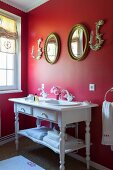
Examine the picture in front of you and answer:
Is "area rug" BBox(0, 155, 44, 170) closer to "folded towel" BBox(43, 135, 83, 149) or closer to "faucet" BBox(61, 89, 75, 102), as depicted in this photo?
"folded towel" BBox(43, 135, 83, 149)

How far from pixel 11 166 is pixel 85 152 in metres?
0.99

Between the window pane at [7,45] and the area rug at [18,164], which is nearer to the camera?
the area rug at [18,164]

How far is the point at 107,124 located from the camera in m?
2.20

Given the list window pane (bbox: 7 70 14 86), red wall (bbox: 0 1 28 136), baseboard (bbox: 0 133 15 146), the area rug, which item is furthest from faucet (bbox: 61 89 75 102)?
baseboard (bbox: 0 133 15 146)

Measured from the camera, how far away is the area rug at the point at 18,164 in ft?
7.95

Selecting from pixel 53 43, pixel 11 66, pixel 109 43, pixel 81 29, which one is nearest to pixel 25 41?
pixel 11 66

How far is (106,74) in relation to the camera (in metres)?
2.30

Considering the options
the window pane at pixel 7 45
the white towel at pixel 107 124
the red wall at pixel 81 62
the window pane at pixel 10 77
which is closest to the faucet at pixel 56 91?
the red wall at pixel 81 62

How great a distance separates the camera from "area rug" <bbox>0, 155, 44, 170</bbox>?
242 centimetres

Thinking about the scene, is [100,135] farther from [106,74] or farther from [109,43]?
[109,43]

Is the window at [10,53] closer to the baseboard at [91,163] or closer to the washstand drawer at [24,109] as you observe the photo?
the washstand drawer at [24,109]

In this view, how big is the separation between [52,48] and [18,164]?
1.77 metres

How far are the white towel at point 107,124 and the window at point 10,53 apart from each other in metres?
1.84

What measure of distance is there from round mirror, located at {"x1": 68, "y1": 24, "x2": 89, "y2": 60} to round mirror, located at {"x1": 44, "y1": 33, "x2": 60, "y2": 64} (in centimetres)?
26
